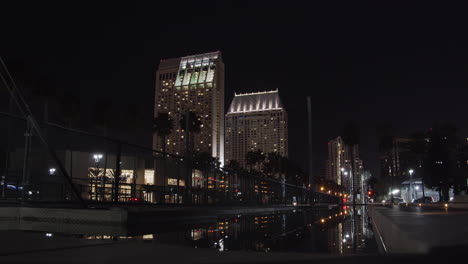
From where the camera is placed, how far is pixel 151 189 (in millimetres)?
16906

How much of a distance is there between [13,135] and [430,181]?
5848 centimetres

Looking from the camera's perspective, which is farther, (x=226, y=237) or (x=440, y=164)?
(x=440, y=164)

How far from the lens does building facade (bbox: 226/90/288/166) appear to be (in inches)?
7185

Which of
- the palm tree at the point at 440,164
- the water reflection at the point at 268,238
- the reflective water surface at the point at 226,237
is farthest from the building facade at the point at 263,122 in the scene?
the reflective water surface at the point at 226,237

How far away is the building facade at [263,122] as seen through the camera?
182500 mm

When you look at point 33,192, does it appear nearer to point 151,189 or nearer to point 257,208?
point 151,189

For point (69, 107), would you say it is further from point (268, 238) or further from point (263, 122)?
point (263, 122)

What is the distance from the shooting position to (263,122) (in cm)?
19750

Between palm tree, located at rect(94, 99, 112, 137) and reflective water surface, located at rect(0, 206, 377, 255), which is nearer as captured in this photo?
reflective water surface, located at rect(0, 206, 377, 255)

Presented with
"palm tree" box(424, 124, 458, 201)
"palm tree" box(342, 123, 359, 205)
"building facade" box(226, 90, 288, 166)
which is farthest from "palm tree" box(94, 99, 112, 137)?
"building facade" box(226, 90, 288, 166)

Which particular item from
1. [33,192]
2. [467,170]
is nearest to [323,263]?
[33,192]

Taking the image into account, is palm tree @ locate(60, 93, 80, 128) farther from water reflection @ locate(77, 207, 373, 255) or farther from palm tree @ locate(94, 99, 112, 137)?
water reflection @ locate(77, 207, 373, 255)

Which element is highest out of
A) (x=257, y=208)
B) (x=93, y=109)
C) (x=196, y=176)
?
(x=93, y=109)

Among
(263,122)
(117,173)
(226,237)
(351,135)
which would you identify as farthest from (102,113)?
(263,122)
